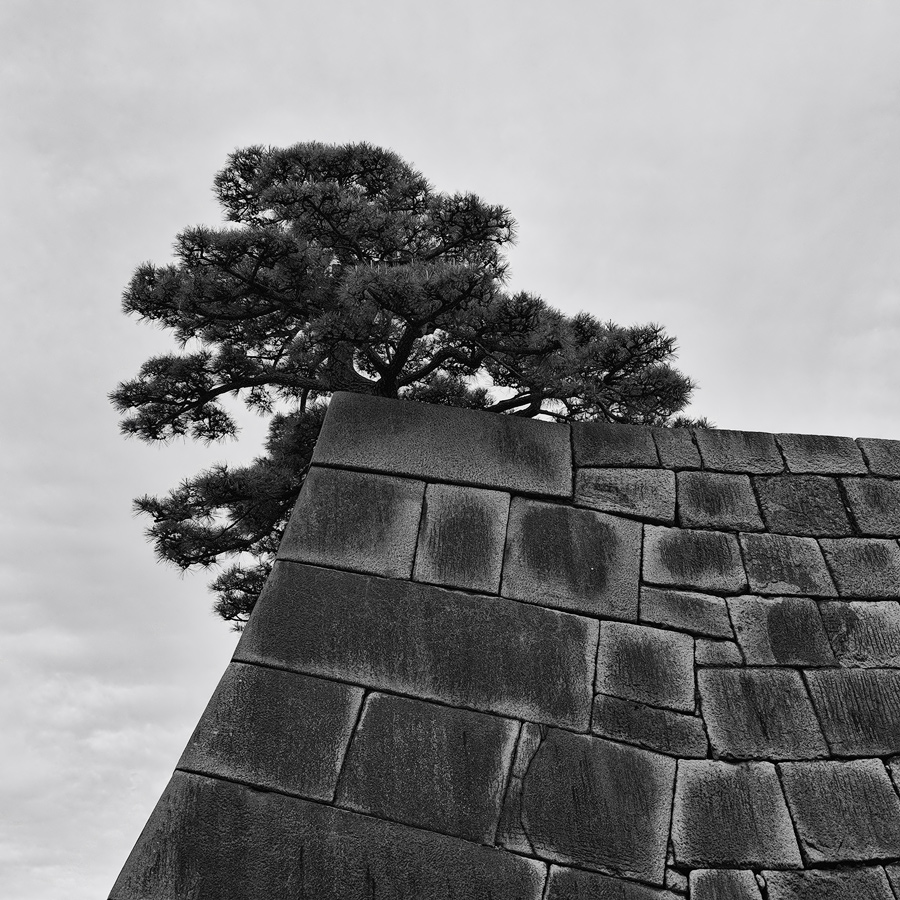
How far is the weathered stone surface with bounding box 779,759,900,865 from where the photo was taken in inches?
124

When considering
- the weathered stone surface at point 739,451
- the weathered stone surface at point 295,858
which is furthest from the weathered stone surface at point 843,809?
the weathered stone surface at point 739,451

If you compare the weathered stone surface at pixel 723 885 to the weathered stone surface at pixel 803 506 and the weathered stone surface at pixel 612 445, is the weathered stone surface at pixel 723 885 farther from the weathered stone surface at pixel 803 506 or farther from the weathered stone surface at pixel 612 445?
the weathered stone surface at pixel 612 445

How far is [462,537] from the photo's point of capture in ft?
12.1

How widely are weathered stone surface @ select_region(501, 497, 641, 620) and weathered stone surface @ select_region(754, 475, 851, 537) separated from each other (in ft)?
2.53

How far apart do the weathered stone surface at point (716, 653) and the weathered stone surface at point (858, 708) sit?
34cm

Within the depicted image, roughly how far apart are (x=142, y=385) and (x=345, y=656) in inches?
97.7

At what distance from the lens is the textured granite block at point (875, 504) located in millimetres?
4059

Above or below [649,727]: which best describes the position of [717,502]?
above

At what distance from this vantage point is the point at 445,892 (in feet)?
9.66

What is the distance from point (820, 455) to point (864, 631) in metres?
1.00

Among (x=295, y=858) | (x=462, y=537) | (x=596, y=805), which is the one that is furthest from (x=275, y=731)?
(x=596, y=805)

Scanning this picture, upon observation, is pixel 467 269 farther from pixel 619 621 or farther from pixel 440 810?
pixel 440 810

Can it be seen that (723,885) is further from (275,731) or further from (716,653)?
(275,731)

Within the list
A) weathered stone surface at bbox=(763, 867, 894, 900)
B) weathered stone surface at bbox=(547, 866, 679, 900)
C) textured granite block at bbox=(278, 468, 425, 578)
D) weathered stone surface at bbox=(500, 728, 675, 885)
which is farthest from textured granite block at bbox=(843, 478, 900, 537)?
textured granite block at bbox=(278, 468, 425, 578)
